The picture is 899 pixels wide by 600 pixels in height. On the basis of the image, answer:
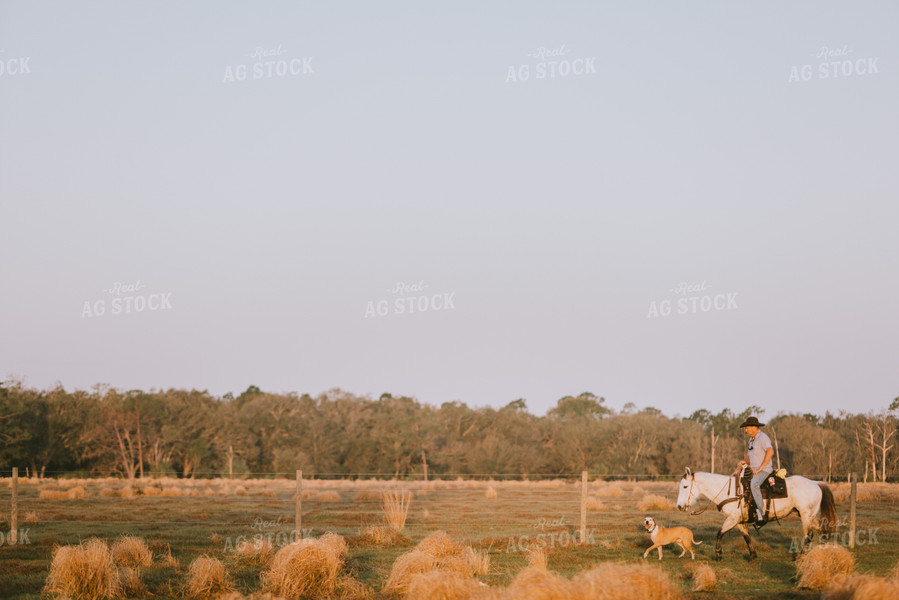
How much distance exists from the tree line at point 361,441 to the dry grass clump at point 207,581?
3869cm

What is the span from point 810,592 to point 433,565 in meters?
5.61

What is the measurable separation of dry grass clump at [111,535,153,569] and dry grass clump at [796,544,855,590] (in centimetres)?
1093

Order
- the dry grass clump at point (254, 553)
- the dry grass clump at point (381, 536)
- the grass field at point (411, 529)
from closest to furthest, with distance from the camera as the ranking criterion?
the grass field at point (411, 529) < the dry grass clump at point (254, 553) < the dry grass clump at point (381, 536)

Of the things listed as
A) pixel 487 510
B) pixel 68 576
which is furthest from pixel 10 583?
pixel 487 510

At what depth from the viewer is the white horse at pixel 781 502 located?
15.4 m

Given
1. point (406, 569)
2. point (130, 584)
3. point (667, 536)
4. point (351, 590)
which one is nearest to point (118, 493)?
point (130, 584)

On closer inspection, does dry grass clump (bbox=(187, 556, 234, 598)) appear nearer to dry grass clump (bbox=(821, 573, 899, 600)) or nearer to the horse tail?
dry grass clump (bbox=(821, 573, 899, 600))

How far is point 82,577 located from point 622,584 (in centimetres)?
797

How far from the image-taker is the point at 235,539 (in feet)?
60.4

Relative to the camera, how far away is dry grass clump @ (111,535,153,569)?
13.7 metres

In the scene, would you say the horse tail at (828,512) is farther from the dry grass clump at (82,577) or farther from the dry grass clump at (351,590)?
the dry grass clump at (82,577)

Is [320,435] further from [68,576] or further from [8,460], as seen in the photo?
[68,576]

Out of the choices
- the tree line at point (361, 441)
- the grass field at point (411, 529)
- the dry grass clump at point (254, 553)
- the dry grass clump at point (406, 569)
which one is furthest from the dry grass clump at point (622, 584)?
the tree line at point (361, 441)

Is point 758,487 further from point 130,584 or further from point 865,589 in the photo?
point 130,584
